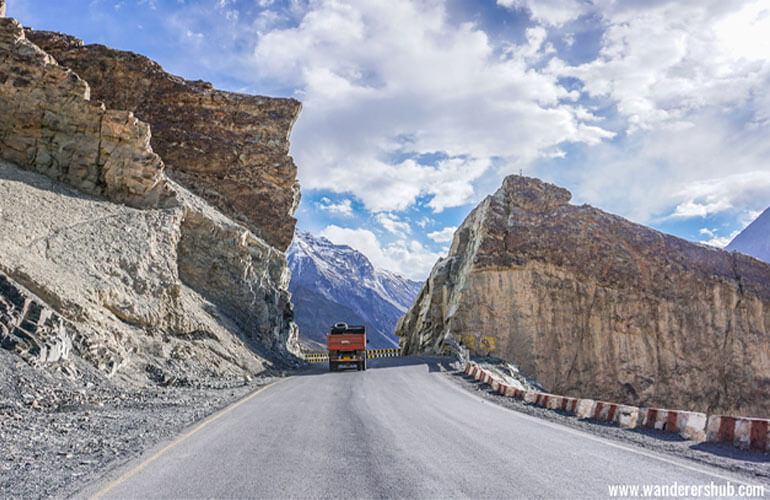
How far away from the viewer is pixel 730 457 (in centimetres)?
652

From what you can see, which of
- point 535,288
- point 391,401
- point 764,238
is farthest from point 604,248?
point 764,238

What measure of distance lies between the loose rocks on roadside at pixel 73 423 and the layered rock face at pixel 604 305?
26136 mm

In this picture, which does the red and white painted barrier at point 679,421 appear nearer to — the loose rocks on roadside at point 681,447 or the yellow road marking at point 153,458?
the loose rocks on roadside at point 681,447

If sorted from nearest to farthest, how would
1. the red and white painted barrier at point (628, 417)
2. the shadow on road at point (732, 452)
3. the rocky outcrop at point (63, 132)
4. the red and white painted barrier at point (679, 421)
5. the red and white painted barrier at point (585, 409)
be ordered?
the shadow on road at point (732, 452), the red and white painted barrier at point (679, 421), the red and white painted barrier at point (628, 417), the red and white painted barrier at point (585, 409), the rocky outcrop at point (63, 132)

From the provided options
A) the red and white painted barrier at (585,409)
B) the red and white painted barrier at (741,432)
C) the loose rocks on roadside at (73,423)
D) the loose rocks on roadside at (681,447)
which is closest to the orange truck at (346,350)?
the loose rocks on roadside at (73,423)

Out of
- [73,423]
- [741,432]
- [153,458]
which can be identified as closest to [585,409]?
[741,432]

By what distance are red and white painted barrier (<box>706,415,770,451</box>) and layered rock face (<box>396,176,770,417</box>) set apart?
26230mm

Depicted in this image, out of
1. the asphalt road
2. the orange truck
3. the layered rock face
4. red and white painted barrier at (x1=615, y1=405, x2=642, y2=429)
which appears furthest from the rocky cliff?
the layered rock face

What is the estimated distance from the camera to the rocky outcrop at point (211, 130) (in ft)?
120

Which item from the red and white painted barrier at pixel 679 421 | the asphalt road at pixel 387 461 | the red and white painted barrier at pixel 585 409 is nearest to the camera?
the asphalt road at pixel 387 461

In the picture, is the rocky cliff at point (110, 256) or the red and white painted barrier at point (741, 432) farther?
the rocky cliff at point (110, 256)

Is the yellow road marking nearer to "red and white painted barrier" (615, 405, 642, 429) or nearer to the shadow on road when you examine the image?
the shadow on road

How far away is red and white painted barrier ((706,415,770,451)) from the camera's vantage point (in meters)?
6.79

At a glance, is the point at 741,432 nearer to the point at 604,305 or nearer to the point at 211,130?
the point at 604,305
